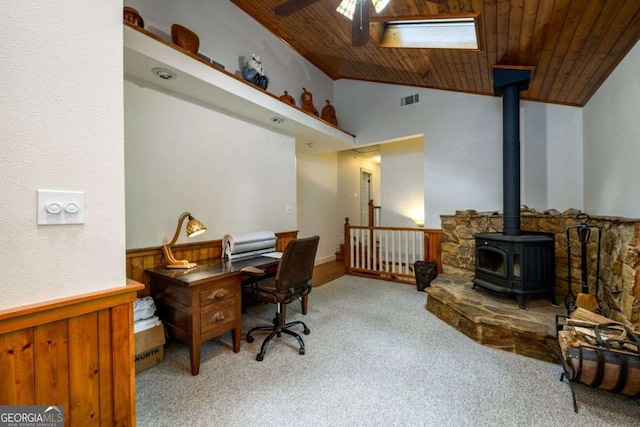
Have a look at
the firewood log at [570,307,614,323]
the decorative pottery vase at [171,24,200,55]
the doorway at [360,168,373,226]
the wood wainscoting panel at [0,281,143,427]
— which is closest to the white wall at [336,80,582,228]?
the firewood log at [570,307,614,323]

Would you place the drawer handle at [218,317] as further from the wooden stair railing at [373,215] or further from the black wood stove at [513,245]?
the wooden stair railing at [373,215]

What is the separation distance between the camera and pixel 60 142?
0.96 meters

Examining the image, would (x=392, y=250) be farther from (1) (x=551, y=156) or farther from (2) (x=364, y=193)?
(2) (x=364, y=193)

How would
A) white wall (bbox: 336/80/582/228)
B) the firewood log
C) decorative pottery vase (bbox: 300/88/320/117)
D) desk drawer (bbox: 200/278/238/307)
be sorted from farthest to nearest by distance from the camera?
1. decorative pottery vase (bbox: 300/88/320/117)
2. white wall (bbox: 336/80/582/228)
3. desk drawer (bbox: 200/278/238/307)
4. the firewood log

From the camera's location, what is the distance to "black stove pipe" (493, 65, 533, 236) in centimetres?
299

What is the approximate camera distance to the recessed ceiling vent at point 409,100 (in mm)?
4711

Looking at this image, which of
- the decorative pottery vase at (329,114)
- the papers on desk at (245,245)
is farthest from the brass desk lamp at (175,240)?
the decorative pottery vase at (329,114)

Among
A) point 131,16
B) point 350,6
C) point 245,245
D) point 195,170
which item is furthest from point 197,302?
point 350,6

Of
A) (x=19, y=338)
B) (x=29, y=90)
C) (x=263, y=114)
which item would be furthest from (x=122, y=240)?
(x=263, y=114)

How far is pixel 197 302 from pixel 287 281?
73cm

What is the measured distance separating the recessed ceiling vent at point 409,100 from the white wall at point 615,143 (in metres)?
2.26

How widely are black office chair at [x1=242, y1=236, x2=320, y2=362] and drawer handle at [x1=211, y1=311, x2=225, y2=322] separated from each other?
367 mm

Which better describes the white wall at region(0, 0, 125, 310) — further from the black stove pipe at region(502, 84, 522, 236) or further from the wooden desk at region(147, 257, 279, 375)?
the black stove pipe at region(502, 84, 522, 236)

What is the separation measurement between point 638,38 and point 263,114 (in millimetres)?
3535
